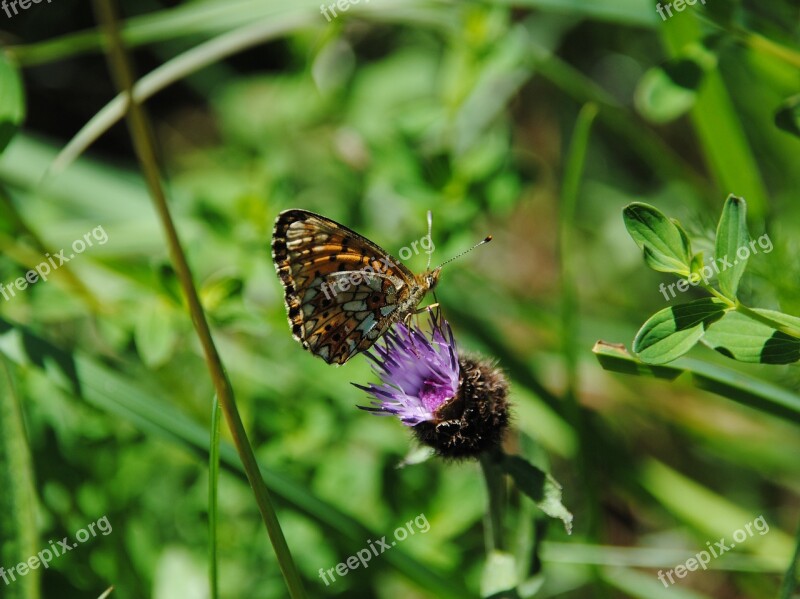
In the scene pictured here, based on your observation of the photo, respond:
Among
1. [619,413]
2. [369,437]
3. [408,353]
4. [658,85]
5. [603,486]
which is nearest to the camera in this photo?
[408,353]

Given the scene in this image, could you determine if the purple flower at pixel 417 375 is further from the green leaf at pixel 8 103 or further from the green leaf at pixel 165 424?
the green leaf at pixel 8 103

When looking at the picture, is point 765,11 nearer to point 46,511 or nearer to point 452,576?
point 452,576

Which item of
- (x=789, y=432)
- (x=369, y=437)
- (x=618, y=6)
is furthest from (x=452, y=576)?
(x=618, y=6)

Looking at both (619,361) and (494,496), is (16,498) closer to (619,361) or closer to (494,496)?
(494,496)

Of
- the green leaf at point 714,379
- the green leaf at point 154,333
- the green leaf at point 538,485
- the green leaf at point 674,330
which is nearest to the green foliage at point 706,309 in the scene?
the green leaf at point 674,330

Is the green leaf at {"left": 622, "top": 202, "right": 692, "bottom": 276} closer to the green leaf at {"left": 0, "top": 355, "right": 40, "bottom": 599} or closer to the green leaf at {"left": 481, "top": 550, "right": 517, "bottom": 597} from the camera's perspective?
the green leaf at {"left": 481, "top": 550, "right": 517, "bottom": 597}

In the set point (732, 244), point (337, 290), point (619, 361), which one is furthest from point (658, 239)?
point (337, 290)

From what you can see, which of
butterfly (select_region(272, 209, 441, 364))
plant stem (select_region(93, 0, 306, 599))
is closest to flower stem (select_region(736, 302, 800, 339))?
butterfly (select_region(272, 209, 441, 364))
